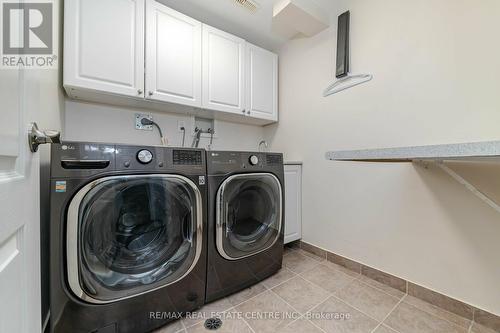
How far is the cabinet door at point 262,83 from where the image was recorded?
205 centimetres

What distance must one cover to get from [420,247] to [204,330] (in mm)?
1390

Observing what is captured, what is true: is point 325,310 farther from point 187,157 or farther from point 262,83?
point 262,83

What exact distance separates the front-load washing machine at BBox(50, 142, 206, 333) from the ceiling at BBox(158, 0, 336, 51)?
1380 millimetres

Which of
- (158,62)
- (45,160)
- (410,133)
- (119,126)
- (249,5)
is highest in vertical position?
(249,5)

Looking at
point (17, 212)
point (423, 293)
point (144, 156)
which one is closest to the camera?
point (17, 212)

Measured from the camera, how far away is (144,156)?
3.16 ft

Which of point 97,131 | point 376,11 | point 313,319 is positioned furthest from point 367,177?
point 97,131

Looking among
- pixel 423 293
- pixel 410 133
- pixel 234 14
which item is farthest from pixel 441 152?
pixel 234 14

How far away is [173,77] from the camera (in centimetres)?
162

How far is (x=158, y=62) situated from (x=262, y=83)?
40.8 inches

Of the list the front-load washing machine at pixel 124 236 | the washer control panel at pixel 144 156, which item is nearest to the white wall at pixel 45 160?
the front-load washing machine at pixel 124 236

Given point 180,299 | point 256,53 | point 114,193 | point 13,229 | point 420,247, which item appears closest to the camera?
point 13,229

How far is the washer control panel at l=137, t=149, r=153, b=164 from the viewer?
95cm

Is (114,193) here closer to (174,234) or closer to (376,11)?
(174,234)
